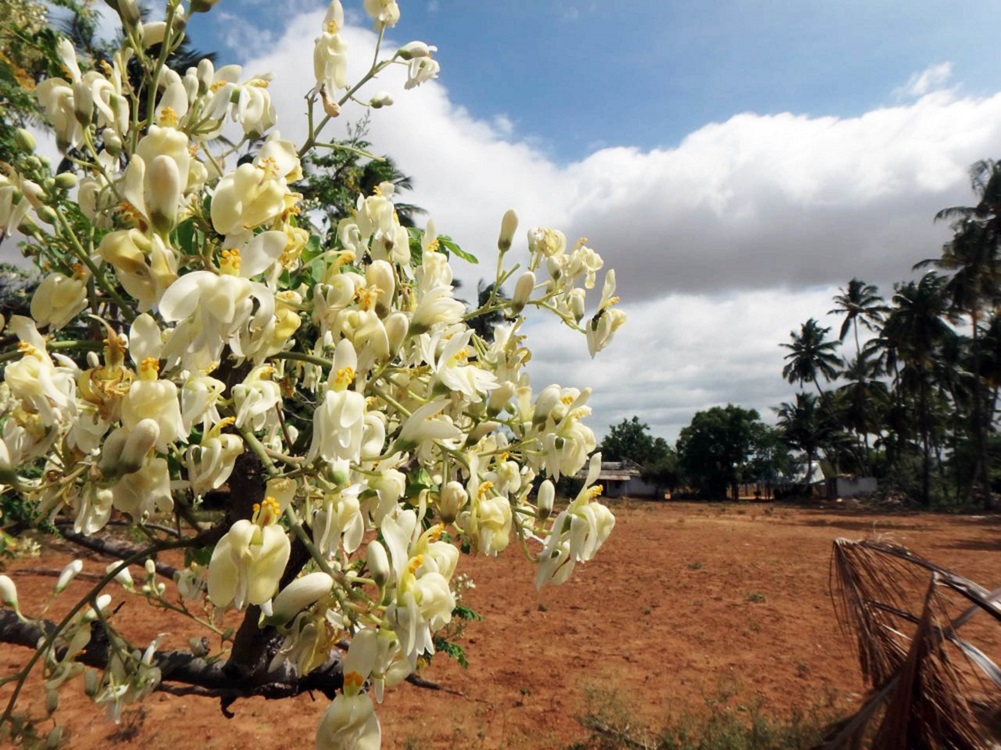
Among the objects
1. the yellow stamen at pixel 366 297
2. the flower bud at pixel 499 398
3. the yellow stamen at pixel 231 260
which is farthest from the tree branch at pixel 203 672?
the yellow stamen at pixel 231 260

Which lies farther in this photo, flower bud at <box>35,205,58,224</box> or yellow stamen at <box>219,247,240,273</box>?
flower bud at <box>35,205,58,224</box>

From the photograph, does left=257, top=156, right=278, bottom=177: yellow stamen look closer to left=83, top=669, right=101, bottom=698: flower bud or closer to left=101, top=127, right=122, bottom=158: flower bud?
left=101, top=127, right=122, bottom=158: flower bud

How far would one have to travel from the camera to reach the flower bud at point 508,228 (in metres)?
1.61

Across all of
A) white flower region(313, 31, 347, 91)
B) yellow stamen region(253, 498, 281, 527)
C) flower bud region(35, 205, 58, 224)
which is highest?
white flower region(313, 31, 347, 91)

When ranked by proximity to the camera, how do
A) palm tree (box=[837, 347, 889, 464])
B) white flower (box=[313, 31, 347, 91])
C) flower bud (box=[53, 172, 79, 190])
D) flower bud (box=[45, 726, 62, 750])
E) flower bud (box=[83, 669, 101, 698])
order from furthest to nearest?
palm tree (box=[837, 347, 889, 464])
flower bud (box=[45, 726, 62, 750])
flower bud (box=[83, 669, 101, 698])
flower bud (box=[53, 172, 79, 190])
white flower (box=[313, 31, 347, 91])

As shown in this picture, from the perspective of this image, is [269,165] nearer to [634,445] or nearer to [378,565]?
[378,565]

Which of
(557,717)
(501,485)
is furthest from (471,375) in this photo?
(557,717)

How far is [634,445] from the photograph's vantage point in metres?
62.3

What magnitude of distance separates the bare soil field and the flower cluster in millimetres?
1382

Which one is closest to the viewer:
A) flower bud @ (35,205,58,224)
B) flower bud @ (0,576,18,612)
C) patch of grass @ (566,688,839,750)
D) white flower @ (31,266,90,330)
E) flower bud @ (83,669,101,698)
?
white flower @ (31,266,90,330)

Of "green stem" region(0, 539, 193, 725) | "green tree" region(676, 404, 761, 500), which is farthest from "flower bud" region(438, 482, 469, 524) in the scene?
"green tree" region(676, 404, 761, 500)

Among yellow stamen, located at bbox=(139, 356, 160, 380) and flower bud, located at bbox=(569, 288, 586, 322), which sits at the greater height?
flower bud, located at bbox=(569, 288, 586, 322)

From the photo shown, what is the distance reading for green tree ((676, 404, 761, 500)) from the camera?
4588cm

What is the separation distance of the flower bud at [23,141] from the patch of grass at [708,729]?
650 cm
